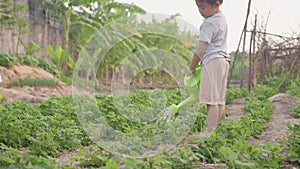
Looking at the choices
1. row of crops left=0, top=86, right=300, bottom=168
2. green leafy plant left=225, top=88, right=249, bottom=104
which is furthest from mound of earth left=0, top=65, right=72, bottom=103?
green leafy plant left=225, top=88, right=249, bottom=104

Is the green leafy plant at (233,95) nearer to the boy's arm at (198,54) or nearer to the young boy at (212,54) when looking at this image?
the young boy at (212,54)

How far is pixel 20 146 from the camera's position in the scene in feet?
12.0

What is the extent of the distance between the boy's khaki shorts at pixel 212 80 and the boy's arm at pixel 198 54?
0.13 meters

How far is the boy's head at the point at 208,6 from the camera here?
3.67m

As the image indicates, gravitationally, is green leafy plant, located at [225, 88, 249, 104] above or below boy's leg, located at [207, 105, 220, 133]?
below

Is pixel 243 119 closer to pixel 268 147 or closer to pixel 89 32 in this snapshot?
pixel 268 147

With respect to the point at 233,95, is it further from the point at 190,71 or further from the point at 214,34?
the point at 190,71

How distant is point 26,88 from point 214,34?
6.15 meters

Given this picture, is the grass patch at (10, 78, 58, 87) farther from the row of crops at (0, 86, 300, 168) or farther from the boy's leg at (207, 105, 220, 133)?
the boy's leg at (207, 105, 220, 133)

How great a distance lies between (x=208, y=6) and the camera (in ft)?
12.1

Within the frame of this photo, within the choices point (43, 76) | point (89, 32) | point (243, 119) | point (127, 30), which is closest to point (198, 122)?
point (243, 119)

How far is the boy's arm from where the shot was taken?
352 cm

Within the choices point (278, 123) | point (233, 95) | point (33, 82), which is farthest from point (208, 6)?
point (33, 82)

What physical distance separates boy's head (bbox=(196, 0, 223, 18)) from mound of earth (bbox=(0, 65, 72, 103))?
4888mm
